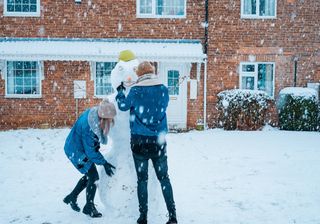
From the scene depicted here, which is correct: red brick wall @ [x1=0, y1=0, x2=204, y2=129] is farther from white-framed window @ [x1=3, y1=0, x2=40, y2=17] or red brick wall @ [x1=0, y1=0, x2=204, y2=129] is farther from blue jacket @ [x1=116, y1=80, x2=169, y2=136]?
blue jacket @ [x1=116, y1=80, x2=169, y2=136]

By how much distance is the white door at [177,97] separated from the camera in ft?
45.5

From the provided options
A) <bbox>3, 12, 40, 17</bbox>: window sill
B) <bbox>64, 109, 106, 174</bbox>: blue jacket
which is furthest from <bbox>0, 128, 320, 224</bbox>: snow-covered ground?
<bbox>3, 12, 40, 17</bbox>: window sill

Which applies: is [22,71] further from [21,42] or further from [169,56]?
[169,56]

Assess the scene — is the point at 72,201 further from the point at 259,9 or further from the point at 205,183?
the point at 259,9

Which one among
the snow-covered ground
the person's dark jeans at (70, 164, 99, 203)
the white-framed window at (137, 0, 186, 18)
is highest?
the white-framed window at (137, 0, 186, 18)

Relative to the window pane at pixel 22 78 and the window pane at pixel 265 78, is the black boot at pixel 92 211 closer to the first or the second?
the window pane at pixel 22 78

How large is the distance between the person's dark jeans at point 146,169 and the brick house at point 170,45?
9.19m

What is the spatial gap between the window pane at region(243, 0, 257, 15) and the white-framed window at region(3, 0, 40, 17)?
25.3ft

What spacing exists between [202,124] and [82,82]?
4.68 m

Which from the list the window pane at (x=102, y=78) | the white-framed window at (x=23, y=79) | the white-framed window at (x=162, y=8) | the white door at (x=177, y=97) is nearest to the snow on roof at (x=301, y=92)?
the white door at (x=177, y=97)

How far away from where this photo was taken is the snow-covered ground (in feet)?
15.8

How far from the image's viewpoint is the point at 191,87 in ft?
45.1

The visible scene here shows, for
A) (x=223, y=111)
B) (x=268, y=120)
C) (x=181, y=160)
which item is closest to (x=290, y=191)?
(x=181, y=160)

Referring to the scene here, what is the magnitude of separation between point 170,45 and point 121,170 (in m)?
9.34
